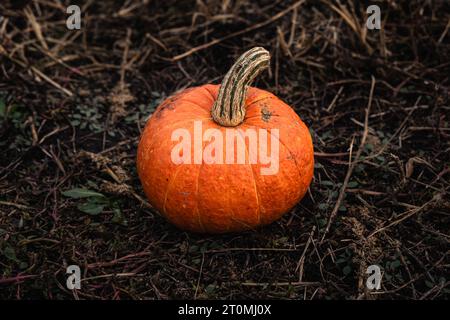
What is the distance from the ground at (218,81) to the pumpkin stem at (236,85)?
2.50 feet

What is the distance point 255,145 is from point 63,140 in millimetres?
1784

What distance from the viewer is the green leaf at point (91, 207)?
10.8ft

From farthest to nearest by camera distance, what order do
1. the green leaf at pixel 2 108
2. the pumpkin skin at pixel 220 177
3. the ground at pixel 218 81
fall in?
the green leaf at pixel 2 108
the ground at pixel 218 81
the pumpkin skin at pixel 220 177

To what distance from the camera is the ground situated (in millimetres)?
2939

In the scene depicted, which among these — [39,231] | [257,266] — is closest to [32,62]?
[39,231]

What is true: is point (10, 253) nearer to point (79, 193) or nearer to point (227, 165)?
point (79, 193)

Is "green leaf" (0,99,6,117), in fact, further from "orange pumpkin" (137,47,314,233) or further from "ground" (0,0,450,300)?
"orange pumpkin" (137,47,314,233)

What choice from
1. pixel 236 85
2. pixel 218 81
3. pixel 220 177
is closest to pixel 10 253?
pixel 220 177

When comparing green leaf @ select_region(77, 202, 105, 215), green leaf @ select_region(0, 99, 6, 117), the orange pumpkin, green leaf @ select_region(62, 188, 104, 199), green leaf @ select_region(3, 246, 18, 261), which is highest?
green leaf @ select_region(0, 99, 6, 117)

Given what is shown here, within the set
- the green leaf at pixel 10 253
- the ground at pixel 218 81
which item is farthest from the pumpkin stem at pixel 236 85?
the green leaf at pixel 10 253

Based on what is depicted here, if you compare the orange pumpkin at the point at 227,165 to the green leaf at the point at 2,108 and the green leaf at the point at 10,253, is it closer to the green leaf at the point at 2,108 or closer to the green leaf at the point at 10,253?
the green leaf at the point at 10,253

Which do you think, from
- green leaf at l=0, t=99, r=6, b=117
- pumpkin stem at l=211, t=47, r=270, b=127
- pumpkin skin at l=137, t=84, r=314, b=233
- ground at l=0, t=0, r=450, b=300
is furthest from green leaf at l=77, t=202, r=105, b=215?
green leaf at l=0, t=99, r=6, b=117

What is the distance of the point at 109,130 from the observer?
395cm

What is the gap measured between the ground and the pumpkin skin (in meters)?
0.25
